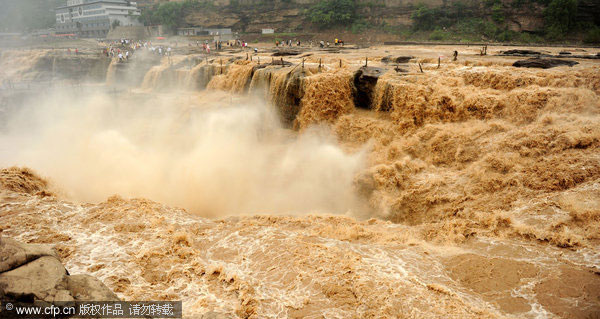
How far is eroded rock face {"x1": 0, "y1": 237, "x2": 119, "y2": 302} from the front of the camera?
388cm

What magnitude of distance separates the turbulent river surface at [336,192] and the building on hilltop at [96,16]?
43.3 metres

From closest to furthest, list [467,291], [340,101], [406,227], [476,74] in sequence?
[467,291], [406,227], [476,74], [340,101]

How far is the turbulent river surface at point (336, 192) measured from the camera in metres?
5.69

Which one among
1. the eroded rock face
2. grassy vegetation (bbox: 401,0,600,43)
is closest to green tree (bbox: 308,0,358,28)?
grassy vegetation (bbox: 401,0,600,43)

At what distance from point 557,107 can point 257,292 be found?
377 inches

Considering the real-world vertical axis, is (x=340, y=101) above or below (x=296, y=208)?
above

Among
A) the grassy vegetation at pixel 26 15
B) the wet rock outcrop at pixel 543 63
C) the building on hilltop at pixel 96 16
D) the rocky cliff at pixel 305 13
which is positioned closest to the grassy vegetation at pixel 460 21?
the rocky cliff at pixel 305 13

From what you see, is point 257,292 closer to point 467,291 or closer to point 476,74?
point 467,291

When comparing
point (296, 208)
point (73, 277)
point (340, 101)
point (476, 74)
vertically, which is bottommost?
point (296, 208)

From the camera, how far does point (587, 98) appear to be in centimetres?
946

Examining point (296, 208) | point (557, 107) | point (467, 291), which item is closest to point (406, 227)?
point (467, 291)

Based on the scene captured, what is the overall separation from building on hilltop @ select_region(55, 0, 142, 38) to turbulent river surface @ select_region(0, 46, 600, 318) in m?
43.3

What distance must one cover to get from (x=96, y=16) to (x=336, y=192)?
60.3m

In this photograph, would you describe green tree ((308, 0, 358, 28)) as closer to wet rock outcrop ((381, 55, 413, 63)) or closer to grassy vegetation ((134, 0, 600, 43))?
grassy vegetation ((134, 0, 600, 43))
